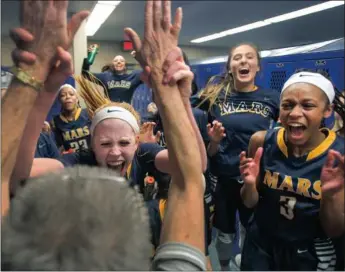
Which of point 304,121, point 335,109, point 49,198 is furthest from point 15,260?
point 335,109

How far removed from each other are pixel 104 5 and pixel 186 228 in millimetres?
1715

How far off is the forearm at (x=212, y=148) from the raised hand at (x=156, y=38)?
54 cm

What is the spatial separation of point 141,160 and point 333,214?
412 millimetres

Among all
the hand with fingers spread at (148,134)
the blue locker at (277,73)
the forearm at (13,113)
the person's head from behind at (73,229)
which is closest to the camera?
the person's head from behind at (73,229)

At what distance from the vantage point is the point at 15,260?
11.6 inches

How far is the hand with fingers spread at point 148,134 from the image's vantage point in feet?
3.06

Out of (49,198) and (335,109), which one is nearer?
(49,198)

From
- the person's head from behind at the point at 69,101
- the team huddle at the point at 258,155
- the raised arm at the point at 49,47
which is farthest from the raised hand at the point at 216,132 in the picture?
the raised arm at the point at 49,47

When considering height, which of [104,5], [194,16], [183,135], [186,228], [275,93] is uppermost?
[194,16]

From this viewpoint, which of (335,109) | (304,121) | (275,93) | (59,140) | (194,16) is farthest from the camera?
(194,16)

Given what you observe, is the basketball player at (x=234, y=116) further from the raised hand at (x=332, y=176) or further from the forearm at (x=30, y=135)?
the forearm at (x=30, y=135)

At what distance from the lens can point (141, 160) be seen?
0.84 metres

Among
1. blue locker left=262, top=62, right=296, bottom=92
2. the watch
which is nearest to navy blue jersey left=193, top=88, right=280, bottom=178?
blue locker left=262, top=62, right=296, bottom=92

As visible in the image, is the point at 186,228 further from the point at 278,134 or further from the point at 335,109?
the point at 335,109
